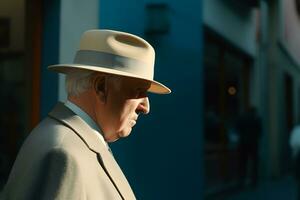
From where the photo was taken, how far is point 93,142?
202cm

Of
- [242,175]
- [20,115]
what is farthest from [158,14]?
[242,175]

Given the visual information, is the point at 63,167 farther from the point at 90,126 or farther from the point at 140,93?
the point at 140,93

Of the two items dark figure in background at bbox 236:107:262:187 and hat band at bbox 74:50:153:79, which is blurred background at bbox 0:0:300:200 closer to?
Result: dark figure in background at bbox 236:107:262:187

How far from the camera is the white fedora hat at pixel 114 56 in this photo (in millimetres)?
2090

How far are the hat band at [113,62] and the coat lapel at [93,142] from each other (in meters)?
0.17

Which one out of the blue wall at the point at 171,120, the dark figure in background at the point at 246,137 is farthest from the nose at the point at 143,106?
the dark figure in background at the point at 246,137

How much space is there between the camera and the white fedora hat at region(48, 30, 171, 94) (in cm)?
209

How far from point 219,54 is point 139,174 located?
513 centimetres

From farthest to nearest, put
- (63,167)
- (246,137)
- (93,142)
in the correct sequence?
(246,137)
(93,142)
(63,167)

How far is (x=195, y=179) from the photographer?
32.7ft

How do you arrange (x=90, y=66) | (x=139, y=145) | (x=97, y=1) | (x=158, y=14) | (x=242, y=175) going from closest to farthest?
(x=90, y=66) < (x=97, y=1) < (x=139, y=145) < (x=158, y=14) < (x=242, y=175)

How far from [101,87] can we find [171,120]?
692cm

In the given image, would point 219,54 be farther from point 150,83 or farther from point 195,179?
point 150,83

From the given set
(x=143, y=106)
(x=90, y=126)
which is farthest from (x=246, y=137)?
(x=90, y=126)
